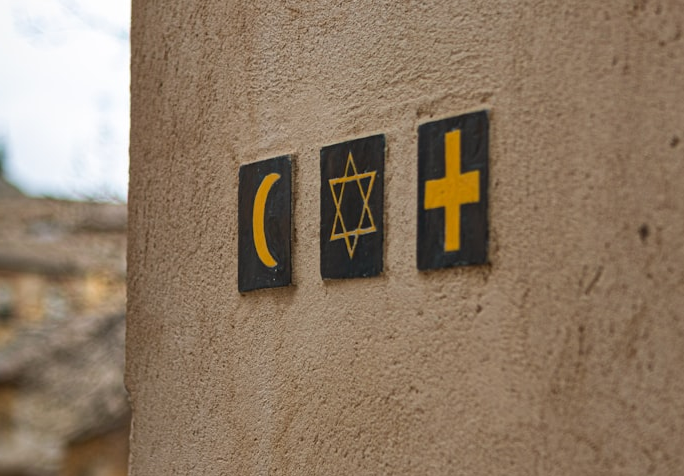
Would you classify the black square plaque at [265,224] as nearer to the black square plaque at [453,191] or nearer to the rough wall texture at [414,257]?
the rough wall texture at [414,257]

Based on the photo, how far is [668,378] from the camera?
1.39 meters

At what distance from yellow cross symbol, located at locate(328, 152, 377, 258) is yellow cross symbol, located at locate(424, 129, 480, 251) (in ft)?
0.56

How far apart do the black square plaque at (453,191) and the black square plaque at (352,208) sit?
0.12 m

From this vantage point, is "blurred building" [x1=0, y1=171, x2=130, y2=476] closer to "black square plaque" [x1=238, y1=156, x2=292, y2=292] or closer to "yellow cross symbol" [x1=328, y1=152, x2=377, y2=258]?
"black square plaque" [x1=238, y1=156, x2=292, y2=292]

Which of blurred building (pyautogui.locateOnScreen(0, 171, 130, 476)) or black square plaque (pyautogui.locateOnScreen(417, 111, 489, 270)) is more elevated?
black square plaque (pyautogui.locateOnScreen(417, 111, 489, 270))

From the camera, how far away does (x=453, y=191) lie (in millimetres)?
1705

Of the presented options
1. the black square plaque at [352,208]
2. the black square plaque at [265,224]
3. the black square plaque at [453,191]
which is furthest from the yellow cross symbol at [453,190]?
the black square plaque at [265,224]

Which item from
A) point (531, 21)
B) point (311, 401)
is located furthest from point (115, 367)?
point (531, 21)

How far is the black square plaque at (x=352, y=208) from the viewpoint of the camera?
6.07 feet

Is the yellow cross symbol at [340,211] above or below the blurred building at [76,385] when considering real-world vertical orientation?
above

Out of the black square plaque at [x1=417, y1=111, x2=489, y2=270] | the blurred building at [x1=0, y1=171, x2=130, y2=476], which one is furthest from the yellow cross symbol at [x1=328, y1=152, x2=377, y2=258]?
the blurred building at [x1=0, y1=171, x2=130, y2=476]

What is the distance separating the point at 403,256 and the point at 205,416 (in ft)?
2.42

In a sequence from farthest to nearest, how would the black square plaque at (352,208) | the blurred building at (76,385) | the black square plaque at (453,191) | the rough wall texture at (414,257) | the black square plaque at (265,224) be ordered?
the blurred building at (76,385) < the black square plaque at (265,224) < the black square plaque at (352,208) < the black square plaque at (453,191) < the rough wall texture at (414,257)

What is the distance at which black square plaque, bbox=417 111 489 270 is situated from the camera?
1662 mm
